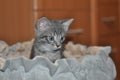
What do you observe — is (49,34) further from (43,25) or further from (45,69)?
(45,69)

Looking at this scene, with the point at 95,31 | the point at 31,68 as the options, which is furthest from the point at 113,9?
the point at 31,68

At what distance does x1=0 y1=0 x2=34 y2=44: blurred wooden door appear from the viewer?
1360 millimetres

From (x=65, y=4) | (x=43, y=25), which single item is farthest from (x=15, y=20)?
(x=43, y=25)

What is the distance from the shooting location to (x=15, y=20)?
1.37 metres

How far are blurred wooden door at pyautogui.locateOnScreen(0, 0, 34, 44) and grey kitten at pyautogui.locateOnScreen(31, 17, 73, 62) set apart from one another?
1.15 feet

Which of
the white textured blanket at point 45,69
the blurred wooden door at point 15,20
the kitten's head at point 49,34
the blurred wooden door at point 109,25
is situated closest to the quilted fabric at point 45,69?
the white textured blanket at point 45,69

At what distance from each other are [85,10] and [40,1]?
30 cm

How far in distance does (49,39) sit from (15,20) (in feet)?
1.42

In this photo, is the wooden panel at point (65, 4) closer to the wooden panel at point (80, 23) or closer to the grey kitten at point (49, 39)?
the wooden panel at point (80, 23)

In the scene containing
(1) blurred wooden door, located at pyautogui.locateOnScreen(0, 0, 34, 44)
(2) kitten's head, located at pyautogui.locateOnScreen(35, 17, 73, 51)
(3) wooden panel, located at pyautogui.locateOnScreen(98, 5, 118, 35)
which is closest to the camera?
(2) kitten's head, located at pyautogui.locateOnScreen(35, 17, 73, 51)

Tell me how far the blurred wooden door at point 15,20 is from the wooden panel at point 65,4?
7cm

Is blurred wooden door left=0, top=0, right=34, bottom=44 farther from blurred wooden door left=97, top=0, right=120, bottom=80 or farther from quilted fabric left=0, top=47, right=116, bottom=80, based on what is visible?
quilted fabric left=0, top=47, right=116, bottom=80

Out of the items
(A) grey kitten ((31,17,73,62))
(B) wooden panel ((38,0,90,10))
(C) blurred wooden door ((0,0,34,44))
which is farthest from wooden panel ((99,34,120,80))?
(A) grey kitten ((31,17,73,62))

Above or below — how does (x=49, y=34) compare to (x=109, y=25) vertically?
above
